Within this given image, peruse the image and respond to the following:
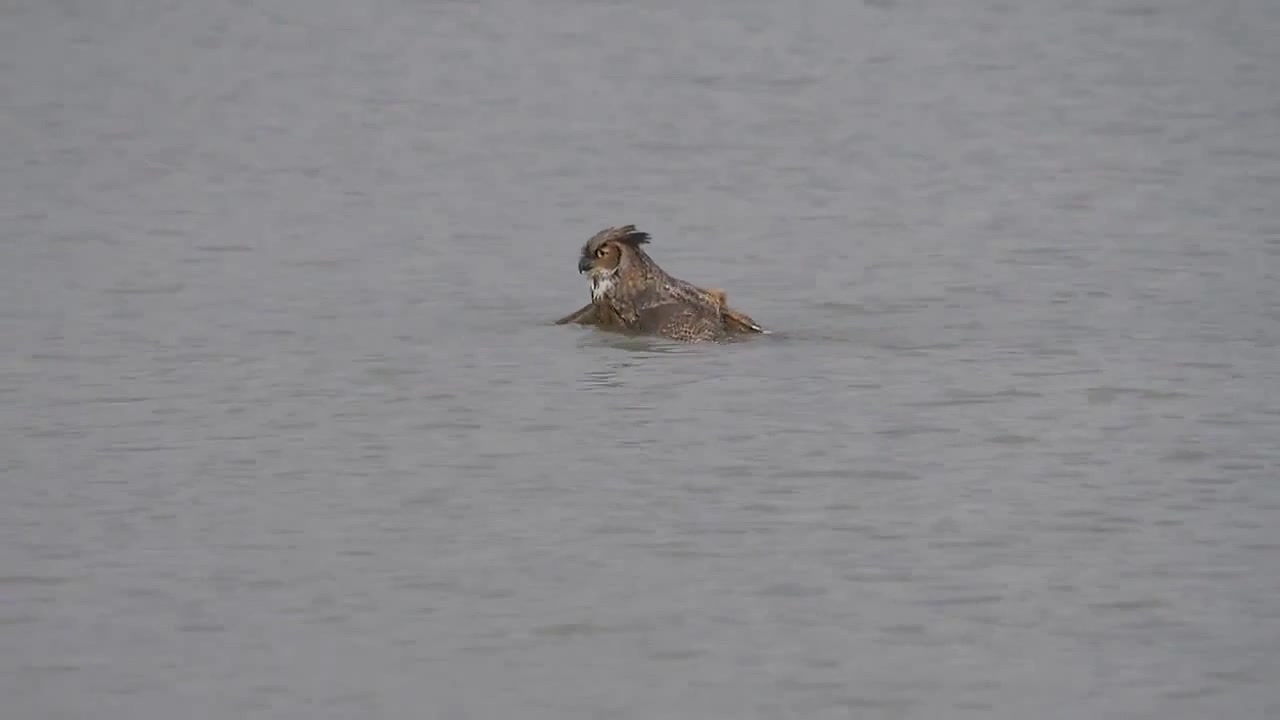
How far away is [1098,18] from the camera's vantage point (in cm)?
3950

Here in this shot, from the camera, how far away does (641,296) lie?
15.2 metres

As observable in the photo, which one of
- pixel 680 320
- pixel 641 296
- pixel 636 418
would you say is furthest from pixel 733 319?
pixel 636 418

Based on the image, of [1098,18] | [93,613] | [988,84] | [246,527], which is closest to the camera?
[93,613]

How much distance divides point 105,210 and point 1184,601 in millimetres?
13552

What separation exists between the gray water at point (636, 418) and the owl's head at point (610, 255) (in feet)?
1.68

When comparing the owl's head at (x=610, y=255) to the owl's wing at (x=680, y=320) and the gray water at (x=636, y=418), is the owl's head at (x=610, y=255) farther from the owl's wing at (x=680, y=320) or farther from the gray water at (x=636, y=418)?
the gray water at (x=636, y=418)

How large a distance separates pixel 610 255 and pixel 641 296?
316 millimetres

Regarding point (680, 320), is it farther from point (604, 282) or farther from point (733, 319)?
point (604, 282)

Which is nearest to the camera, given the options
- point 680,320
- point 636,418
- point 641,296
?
point 636,418

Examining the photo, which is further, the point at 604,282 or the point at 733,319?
the point at 733,319

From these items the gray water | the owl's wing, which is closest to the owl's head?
the owl's wing

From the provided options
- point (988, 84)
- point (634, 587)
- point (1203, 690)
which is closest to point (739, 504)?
point (634, 587)

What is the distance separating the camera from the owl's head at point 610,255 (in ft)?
49.3

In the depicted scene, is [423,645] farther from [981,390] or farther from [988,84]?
[988,84]
